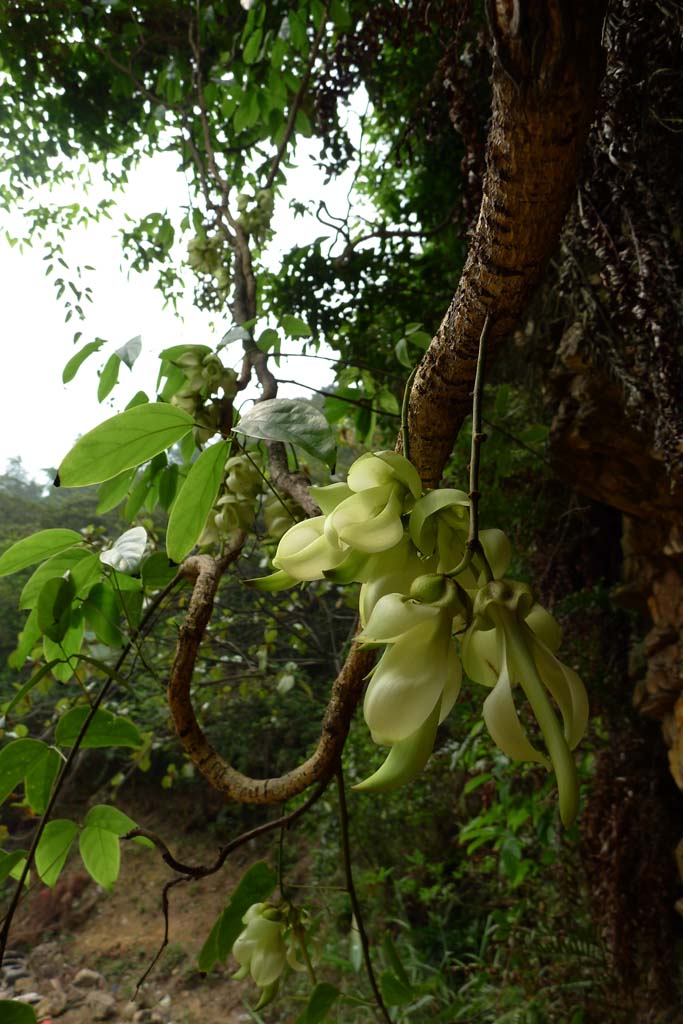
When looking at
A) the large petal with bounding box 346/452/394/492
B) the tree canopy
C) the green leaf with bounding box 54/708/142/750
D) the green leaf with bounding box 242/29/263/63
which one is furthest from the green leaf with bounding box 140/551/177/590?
the green leaf with bounding box 242/29/263/63

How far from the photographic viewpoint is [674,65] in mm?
503

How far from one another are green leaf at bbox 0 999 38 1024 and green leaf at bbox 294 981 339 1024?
16cm

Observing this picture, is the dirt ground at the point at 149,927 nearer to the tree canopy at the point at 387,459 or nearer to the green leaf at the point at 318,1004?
the tree canopy at the point at 387,459

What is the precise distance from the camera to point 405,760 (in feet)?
0.56

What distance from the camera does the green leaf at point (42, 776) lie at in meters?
0.45

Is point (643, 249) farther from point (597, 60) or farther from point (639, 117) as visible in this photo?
point (597, 60)

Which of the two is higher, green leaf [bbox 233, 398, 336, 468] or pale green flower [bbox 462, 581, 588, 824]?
green leaf [bbox 233, 398, 336, 468]

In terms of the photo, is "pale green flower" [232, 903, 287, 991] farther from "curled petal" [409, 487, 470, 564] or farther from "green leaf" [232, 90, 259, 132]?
"green leaf" [232, 90, 259, 132]

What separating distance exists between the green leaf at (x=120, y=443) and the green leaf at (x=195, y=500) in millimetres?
21

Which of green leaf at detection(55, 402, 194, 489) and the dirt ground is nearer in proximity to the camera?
green leaf at detection(55, 402, 194, 489)

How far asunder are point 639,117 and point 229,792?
62cm

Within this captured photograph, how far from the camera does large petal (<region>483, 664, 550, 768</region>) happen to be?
168mm

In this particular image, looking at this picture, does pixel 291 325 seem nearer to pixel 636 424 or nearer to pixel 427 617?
pixel 636 424

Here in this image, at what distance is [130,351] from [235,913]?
434 millimetres
